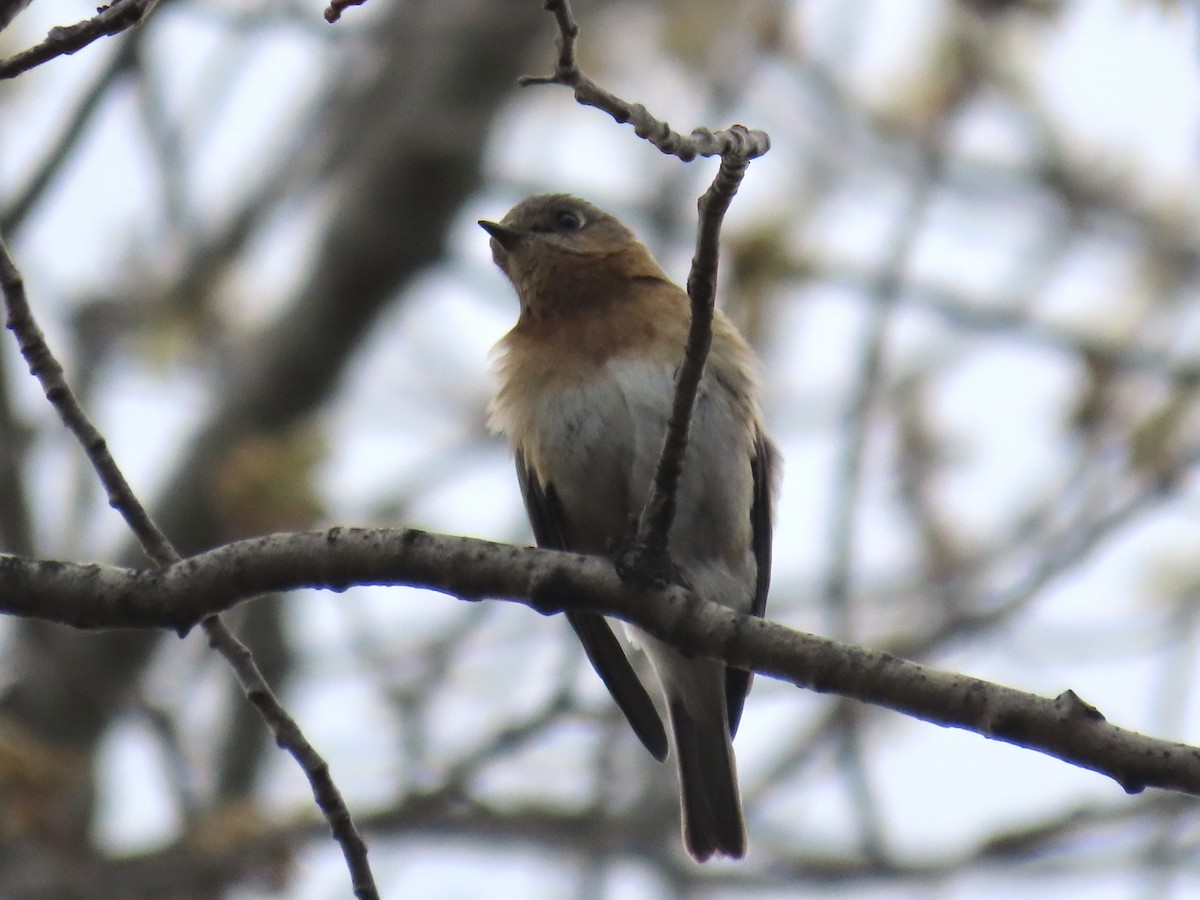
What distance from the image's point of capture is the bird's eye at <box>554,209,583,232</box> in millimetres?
7402

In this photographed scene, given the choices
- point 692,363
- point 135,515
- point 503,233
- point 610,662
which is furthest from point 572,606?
point 503,233

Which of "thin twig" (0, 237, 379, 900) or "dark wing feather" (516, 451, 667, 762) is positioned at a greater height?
"dark wing feather" (516, 451, 667, 762)

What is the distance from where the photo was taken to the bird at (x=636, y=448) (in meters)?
6.21

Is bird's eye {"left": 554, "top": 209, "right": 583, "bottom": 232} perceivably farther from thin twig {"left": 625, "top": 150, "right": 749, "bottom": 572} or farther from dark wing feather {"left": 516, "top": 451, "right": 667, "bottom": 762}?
thin twig {"left": 625, "top": 150, "right": 749, "bottom": 572}

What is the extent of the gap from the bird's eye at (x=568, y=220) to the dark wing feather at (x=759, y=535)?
4.70 ft

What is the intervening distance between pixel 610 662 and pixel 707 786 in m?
0.74

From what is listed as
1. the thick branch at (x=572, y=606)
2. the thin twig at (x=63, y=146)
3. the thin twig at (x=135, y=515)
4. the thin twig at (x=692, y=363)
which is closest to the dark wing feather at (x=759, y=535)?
the thin twig at (x=692, y=363)

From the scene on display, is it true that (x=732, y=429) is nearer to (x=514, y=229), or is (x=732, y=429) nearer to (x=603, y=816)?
(x=514, y=229)

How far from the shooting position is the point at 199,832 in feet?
27.4

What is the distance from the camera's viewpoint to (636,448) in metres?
6.10

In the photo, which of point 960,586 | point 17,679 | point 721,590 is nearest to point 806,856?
point 960,586

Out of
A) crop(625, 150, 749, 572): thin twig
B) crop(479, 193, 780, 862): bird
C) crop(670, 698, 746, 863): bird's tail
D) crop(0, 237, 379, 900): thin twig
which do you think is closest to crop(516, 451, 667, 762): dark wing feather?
crop(479, 193, 780, 862): bird

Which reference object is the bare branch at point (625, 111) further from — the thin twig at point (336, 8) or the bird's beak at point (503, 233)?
the bird's beak at point (503, 233)

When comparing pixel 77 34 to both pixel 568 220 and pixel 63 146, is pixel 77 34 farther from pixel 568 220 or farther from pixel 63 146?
pixel 63 146
